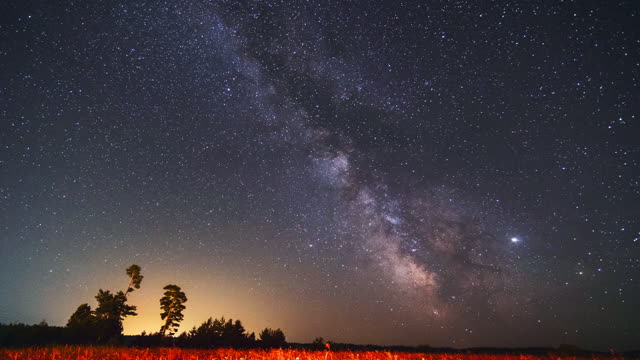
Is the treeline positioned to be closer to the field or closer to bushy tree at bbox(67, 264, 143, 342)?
bushy tree at bbox(67, 264, 143, 342)

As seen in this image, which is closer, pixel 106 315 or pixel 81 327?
pixel 81 327

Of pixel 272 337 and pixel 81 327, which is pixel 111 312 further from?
pixel 272 337

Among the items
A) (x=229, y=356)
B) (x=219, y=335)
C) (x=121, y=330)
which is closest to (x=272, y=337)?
(x=219, y=335)

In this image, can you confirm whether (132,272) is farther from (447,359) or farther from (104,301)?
(447,359)

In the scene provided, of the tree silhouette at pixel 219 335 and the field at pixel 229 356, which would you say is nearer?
the field at pixel 229 356

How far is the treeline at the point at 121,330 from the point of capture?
27.9m

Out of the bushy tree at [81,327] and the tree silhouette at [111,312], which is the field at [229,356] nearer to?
the bushy tree at [81,327]

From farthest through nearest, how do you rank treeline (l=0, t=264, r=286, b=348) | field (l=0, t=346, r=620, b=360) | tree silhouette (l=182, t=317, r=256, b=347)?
tree silhouette (l=182, t=317, r=256, b=347), treeline (l=0, t=264, r=286, b=348), field (l=0, t=346, r=620, b=360)

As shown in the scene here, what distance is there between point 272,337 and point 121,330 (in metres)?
18.9

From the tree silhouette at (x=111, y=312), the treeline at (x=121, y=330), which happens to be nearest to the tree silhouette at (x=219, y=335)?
the treeline at (x=121, y=330)

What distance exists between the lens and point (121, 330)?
3681cm

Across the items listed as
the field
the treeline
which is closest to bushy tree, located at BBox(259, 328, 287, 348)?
the treeline

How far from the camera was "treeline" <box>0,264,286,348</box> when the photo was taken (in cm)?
2792

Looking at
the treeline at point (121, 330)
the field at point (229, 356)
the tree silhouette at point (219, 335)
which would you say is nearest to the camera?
the field at point (229, 356)
